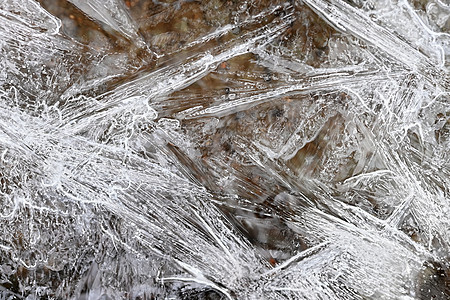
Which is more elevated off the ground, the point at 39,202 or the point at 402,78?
the point at 402,78

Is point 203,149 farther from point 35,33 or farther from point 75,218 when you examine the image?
point 35,33

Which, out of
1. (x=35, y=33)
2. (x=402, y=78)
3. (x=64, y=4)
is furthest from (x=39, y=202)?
(x=402, y=78)

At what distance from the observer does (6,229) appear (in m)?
1.93

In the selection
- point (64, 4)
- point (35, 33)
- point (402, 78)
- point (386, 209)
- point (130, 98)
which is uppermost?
point (402, 78)

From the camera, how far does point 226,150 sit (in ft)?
6.46

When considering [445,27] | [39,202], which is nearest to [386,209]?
[445,27]

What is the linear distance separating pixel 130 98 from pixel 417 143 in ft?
5.73

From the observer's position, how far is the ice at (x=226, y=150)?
1.91 metres

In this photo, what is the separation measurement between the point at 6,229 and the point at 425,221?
2498mm

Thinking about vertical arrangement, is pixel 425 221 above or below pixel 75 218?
above

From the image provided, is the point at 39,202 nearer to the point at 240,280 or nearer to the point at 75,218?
the point at 75,218

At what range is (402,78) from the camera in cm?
195

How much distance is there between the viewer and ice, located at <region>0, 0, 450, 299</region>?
6.27 feet

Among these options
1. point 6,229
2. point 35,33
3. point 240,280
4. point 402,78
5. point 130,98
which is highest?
point 402,78
